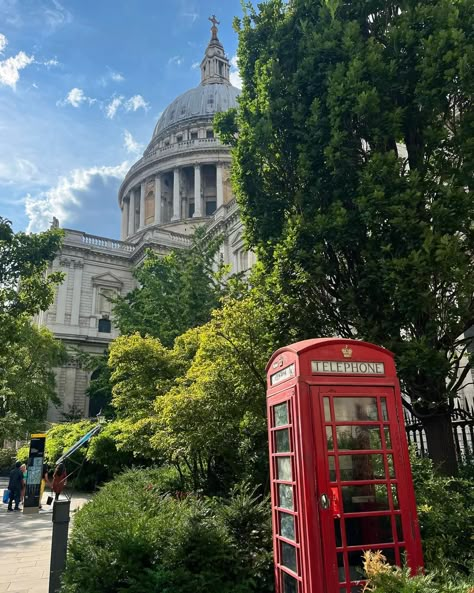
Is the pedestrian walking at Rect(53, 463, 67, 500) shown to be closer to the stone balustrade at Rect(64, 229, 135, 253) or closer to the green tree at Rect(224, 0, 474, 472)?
the green tree at Rect(224, 0, 474, 472)

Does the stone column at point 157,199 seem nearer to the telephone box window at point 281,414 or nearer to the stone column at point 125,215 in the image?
the stone column at point 125,215

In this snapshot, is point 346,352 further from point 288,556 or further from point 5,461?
point 5,461

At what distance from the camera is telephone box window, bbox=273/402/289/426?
4.91 m

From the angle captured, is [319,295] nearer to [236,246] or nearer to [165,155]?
[236,246]

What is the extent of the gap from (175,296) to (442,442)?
14.3 meters

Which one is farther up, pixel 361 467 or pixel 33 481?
pixel 361 467

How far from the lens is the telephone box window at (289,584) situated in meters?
4.57

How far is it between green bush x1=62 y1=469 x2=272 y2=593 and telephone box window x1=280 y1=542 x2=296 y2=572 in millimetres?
780

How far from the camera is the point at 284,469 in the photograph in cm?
494

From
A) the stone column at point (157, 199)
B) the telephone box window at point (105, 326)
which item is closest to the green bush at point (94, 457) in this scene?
the telephone box window at point (105, 326)

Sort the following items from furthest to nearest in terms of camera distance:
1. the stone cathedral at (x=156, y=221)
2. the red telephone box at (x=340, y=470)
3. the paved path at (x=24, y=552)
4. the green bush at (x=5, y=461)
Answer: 1. the stone cathedral at (x=156, y=221)
2. the green bush at (x=5, y=461)
3. the paved path at (x=24, y=552)
4. the red telephone box at (x=340, y=470)

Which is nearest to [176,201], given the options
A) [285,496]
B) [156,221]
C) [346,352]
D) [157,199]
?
[157,199]

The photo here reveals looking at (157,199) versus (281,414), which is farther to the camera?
(157,199)

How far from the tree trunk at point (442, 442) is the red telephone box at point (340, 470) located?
3632mm
